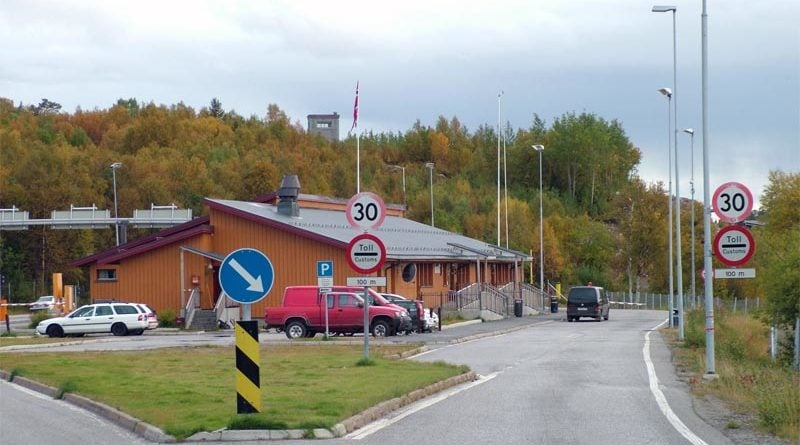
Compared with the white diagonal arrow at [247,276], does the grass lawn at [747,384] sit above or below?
below

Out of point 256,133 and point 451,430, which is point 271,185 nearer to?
point 256,133

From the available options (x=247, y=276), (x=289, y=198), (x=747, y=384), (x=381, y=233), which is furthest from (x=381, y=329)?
(x=247, y=276)

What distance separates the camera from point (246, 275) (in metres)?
15.4

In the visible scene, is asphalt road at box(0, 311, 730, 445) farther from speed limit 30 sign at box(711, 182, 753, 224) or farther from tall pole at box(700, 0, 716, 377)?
speed limit 30 sign at box(711, 182, 753, 224)

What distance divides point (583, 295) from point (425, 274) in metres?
8.40

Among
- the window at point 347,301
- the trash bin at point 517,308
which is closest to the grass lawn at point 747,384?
the window at point 347,301

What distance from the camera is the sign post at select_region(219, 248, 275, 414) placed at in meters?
15.2

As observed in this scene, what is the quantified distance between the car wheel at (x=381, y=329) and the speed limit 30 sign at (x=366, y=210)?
19.6 meters

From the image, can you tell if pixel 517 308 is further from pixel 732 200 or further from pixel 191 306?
pixel 732 200

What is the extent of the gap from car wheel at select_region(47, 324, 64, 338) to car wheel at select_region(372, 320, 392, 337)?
13845 mm

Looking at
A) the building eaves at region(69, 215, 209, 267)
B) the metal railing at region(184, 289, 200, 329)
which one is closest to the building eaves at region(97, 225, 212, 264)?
the building eaves at region(69, 215, 209, 267)

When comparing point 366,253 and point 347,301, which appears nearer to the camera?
point 366,253

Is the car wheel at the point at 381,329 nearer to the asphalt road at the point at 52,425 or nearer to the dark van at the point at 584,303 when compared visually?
the dark van at the point at 584,303

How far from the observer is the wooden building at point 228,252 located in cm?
5378
